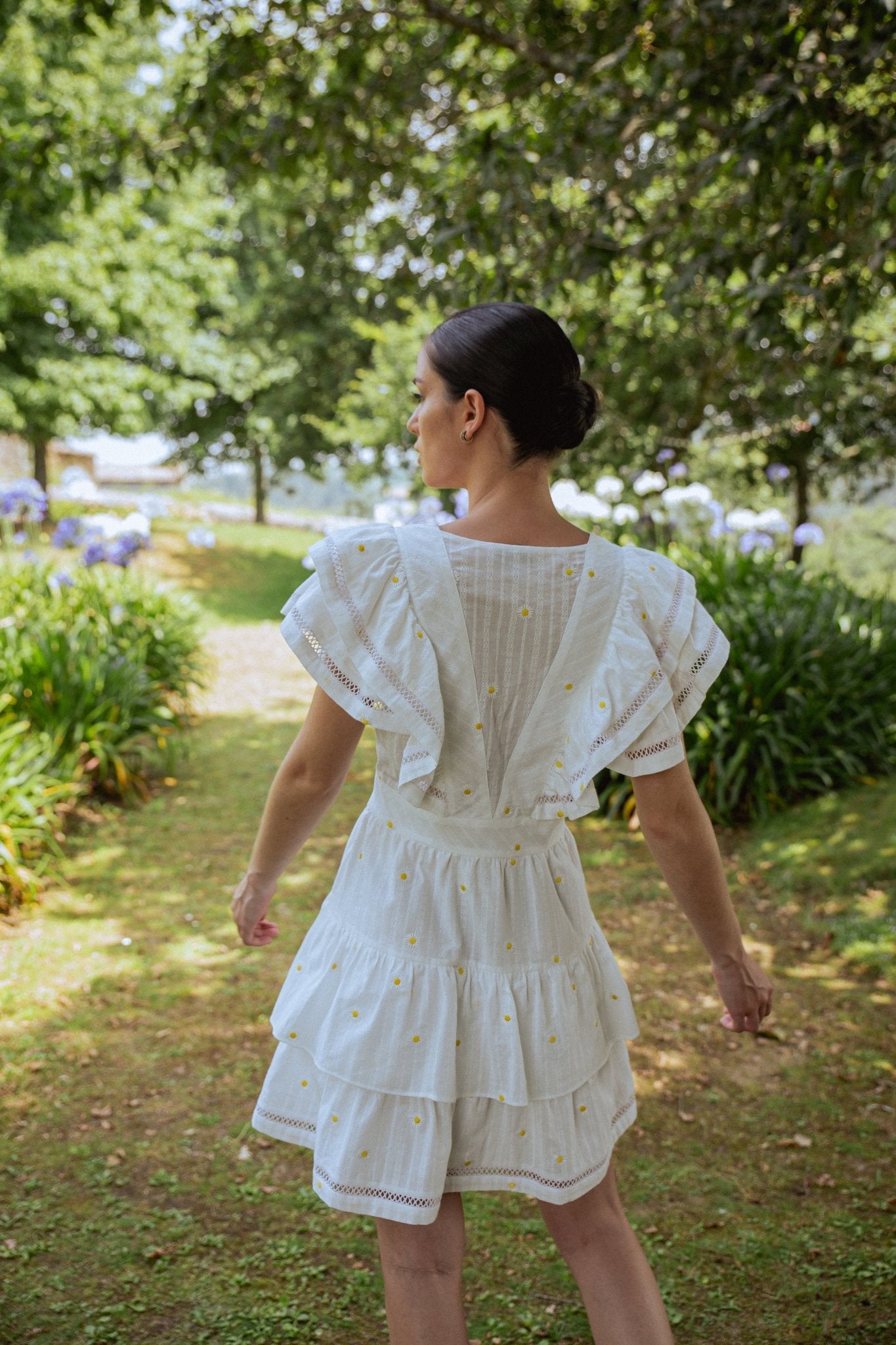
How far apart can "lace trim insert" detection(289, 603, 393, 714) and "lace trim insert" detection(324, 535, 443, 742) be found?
0.12ft

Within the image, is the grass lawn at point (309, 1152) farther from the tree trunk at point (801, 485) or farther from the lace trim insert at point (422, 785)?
the tree trunk at point (801, 485)

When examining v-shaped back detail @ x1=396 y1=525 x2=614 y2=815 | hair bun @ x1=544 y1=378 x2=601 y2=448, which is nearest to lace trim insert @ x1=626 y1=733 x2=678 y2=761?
v-shaped back detail @ x1=396 y1=525 x2=614 y2=815

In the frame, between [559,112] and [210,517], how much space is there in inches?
642

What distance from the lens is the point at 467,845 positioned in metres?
1.62

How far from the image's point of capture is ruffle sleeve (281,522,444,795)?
59.8 inches

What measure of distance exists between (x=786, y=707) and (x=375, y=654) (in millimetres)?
4850

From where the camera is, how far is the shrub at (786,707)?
18.7 feet

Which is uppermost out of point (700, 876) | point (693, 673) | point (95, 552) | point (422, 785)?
point (693, 673)

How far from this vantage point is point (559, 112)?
16.5ft

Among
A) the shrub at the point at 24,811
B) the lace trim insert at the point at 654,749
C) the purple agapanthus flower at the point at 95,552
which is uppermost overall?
the lace trim insert at the point at 654,749

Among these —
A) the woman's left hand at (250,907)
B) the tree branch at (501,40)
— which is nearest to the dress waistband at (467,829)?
the woman's left hand at (250,907)

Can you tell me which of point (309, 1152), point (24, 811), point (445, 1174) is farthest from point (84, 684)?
point (445, 1174)

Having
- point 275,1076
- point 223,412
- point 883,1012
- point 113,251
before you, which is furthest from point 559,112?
point 223,412

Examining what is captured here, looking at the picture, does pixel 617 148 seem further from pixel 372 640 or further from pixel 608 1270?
pixel 608 1270
